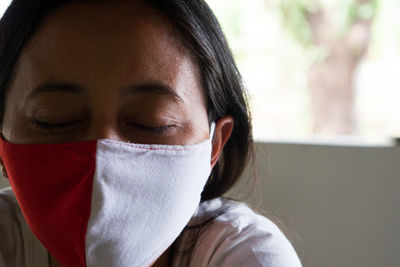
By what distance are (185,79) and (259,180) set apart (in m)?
0.79

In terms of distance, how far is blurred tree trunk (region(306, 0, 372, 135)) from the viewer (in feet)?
8.90

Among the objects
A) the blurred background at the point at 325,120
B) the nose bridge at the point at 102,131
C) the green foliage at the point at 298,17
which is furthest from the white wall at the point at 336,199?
the green foliage at the point at 298,17

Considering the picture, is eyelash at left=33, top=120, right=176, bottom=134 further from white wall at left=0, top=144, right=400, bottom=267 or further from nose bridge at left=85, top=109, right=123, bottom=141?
white wall at left=0, top=144, right=400, bottom=267

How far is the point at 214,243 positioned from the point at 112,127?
0.34 m

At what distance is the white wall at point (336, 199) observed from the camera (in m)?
1.48

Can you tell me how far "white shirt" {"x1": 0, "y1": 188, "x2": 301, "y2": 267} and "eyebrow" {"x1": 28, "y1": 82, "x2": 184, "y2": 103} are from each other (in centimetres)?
32

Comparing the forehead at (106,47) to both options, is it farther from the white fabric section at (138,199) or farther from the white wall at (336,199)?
the white wall at (336,199)

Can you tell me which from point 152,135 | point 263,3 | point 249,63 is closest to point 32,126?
point 152,135

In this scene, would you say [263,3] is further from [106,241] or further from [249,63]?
[106,241]

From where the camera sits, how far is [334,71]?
2.85 metres

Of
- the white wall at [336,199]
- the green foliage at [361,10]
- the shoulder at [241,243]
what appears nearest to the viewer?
the shoulder at [241,243]

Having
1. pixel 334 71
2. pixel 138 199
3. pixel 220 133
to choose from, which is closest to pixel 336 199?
pixel 220 133

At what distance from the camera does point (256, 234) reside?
3.00ft

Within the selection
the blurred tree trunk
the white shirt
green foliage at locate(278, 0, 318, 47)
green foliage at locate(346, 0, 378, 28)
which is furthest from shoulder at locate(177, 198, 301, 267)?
green foliage at locate(346, 0, 378, 28)
